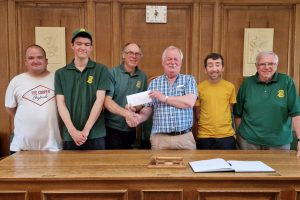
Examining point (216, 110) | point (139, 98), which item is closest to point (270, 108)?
point (216, 110)

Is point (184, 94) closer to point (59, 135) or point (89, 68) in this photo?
point (89, 68)

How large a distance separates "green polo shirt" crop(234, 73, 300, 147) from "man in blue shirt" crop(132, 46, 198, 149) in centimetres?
51

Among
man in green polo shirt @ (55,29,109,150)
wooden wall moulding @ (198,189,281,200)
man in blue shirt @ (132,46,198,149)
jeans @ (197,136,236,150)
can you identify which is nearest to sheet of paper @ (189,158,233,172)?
wooden wall moulding @ (198,189,281,200)

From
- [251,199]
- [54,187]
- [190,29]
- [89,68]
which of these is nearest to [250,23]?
[190,29]

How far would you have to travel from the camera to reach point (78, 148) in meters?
2.44

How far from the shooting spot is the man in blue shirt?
2.32 metres

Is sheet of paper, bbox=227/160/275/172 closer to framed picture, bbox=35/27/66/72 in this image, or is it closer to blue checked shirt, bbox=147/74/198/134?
blue checked shirt, bbox=147/74/198/134

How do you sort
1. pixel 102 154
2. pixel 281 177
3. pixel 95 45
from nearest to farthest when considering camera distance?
pixel 281 177 < pixel 102 154 < pixel 95 45

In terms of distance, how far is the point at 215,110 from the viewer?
8.29ft

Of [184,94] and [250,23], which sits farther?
[250,23]

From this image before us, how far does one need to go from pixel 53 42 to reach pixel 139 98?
163cm

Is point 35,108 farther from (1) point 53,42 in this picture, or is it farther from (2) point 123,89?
(1) point 53,42

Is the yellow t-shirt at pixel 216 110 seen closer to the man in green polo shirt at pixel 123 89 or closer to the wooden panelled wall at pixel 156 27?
the man in green polo shirt at pixel 123 89

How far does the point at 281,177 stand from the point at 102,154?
1219 millimetres
